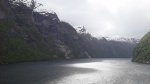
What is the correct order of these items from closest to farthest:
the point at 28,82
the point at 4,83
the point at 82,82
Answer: the point at 4,83 < the point at 28,82 < the point at 82,82

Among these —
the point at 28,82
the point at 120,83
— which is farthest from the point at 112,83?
the point at 28,82

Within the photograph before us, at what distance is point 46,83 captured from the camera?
101 meters

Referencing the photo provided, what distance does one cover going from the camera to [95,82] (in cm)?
11081

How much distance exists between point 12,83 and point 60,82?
76.3ft

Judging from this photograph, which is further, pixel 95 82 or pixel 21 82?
pixel 95 82

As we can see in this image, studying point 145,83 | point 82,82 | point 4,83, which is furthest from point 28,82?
point 145,83

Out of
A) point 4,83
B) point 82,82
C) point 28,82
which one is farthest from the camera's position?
point 82,82

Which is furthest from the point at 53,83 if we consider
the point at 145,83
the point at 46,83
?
the point at 145,83

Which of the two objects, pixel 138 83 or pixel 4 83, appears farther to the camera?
pixel 138 83

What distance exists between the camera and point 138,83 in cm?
10706

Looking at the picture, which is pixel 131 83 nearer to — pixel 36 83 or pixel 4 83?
pixel 36 83

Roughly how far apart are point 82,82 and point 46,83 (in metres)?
19.9

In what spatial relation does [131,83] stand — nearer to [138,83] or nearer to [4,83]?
[138,83]

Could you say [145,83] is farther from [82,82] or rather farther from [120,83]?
[82,82]
